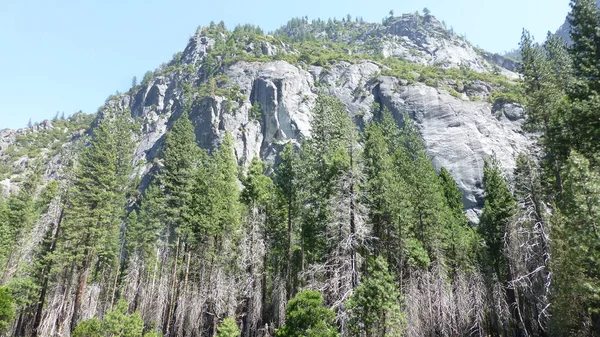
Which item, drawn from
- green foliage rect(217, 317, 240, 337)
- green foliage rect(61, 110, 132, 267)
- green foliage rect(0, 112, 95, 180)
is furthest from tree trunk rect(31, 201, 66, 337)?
green foliage rect(0, 112, 95, 180)

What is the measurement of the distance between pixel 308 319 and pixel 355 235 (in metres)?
6.46

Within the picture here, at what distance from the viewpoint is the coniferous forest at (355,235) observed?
17.7m

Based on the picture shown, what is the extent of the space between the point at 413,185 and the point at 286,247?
12.0 m

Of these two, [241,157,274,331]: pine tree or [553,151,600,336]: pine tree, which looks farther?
[241,157,274,331]: pine tree

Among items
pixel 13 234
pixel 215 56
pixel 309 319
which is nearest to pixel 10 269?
pixel 13 234

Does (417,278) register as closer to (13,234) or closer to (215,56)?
(13,234)

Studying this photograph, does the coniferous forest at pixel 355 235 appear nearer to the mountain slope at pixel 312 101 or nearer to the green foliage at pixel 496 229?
the green foliage at pixel 496 229

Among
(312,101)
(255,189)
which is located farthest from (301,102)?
(255,189)

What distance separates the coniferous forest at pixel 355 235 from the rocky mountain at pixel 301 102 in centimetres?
2854

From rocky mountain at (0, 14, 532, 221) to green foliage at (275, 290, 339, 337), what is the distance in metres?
46.0

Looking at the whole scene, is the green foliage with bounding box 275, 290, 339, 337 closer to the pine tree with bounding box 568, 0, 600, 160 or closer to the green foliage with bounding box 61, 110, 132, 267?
the pine tree with bounding box 568, 0, 600, 160

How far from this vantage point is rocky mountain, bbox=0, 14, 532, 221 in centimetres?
6412

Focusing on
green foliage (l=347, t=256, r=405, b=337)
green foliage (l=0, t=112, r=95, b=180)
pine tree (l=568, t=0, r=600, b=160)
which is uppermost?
green foliage (l=0, t=112, r=95, b=180)

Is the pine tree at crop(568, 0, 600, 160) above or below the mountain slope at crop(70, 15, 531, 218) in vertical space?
below
